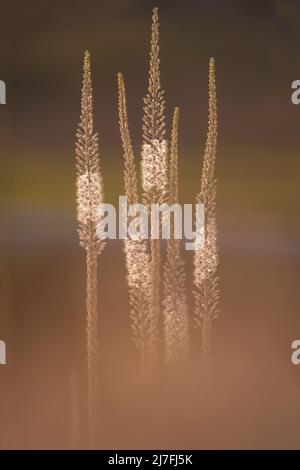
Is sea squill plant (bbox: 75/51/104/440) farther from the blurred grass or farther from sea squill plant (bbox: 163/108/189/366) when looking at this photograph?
sea squill plant (bbox: 163/108/189/366)

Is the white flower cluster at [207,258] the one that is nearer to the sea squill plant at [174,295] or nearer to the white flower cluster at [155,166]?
the sea squill plant at [174,295]

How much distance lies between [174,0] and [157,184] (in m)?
0.61

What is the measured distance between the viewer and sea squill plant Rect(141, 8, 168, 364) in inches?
61.6

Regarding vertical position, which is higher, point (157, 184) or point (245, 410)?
point (157, 184)

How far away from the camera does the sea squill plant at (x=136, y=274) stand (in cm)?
157

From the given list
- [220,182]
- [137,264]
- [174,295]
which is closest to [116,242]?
[137,264]

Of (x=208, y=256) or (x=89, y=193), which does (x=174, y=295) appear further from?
(x=89, y=193)

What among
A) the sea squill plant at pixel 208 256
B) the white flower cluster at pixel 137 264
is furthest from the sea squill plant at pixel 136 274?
the sea squill plant at pixel 208 256

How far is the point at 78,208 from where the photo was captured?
157cm

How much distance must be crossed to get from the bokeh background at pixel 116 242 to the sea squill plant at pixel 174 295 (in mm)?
34

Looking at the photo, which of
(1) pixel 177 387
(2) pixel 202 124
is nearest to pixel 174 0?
(2) pixel 202 124

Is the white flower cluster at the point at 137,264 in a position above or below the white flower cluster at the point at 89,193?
below

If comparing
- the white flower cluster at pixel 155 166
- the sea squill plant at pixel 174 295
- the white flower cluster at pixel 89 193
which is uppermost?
the white flower cluster at pixel 155 166
